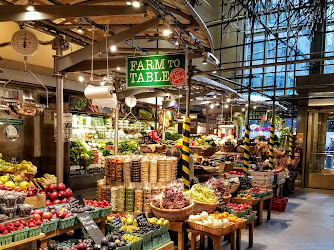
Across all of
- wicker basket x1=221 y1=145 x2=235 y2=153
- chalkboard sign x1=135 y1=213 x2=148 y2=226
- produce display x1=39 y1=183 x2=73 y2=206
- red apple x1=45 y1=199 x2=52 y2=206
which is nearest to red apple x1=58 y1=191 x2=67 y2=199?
produce display x1=39 y1=183 x2=73 y2=206

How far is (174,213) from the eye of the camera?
4.77 m

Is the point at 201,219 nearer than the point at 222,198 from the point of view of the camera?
Yes

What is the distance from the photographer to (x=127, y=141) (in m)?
11.5

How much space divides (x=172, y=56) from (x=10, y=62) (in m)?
3.97

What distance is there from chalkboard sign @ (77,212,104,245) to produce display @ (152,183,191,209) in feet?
4.04

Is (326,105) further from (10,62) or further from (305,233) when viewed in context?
(10,62)

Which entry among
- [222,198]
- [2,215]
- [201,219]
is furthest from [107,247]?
[222,198]

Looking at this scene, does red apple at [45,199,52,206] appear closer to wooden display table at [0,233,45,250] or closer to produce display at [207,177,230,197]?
wooden display table at [0,233,45,250]

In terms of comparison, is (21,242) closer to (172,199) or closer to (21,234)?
(21,234)

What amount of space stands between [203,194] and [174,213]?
0.90m

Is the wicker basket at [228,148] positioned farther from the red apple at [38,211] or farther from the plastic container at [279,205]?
the red apple at [38,211]

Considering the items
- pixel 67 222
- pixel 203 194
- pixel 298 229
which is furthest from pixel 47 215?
pixel 298 229

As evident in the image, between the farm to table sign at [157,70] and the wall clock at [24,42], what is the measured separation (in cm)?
161

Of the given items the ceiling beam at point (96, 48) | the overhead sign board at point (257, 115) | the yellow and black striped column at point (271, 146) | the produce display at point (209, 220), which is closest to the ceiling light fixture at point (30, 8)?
the ceiling beam at point (96, 48)
